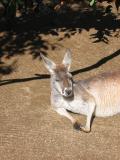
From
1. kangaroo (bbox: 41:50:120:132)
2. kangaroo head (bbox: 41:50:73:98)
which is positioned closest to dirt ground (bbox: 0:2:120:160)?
kangaroo (bbox: 41:50:120:132)

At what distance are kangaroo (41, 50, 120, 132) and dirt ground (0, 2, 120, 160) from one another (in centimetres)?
16

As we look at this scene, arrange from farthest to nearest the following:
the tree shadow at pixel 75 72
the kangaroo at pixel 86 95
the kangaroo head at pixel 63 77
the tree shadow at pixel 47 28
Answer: the tree shadow at pixel 47 28 < the tree shadow at pixel 75 72 < the kangaroo at pixel 86 95 < the kangaroo head at pixel 63 77

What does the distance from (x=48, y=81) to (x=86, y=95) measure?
1.61m

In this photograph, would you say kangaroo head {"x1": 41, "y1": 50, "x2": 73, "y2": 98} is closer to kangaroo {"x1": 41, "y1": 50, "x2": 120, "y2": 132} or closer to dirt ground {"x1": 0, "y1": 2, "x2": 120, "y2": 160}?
kangaroo {"x1": 41, "y1": 50, "x2": 120, "y2": 132}

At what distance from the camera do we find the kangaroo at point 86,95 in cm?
838

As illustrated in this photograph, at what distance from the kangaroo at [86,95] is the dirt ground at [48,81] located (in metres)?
0.16

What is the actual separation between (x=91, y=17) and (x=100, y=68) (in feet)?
9.01

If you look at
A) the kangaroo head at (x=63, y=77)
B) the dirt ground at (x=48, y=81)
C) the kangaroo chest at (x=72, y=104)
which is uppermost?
the kangaroo head at (x=63, y=77)

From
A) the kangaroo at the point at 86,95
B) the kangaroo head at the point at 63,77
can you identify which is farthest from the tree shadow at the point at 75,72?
the kangaroo head at the point at 63,77

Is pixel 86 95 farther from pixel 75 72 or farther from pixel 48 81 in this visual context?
pixel 75 72

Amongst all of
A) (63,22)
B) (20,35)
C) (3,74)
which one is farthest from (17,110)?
(63,22)

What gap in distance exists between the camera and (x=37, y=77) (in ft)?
33.1

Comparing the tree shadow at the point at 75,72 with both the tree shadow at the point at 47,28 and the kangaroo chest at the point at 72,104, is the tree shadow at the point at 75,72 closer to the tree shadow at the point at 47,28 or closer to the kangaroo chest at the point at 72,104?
the tree shadow at the point at 47,28

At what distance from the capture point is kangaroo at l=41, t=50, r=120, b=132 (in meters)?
8.38
